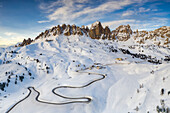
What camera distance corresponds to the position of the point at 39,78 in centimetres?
10875

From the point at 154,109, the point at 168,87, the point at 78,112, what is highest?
the point at 168,87

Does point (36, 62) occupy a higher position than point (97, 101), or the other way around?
point (36, 62)

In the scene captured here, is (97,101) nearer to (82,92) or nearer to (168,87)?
(82,92)

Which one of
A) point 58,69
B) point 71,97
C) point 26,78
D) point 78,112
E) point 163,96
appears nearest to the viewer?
point 163,96

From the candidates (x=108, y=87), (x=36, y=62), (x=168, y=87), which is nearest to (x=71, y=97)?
(x=108, y=87)

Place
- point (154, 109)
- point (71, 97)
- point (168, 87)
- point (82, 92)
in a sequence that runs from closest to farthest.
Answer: point (154, 109) → point (168, 87) → point (71, 97) → point (82, 92)

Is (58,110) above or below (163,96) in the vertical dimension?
below

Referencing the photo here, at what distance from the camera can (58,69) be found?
4828 inches

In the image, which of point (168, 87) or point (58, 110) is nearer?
point (168, 87)

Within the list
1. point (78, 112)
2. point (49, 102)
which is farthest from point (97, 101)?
point (49, 102)

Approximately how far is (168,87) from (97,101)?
2764 centimetres

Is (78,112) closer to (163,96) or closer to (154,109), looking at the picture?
(154,109)

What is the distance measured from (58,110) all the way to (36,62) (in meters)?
110

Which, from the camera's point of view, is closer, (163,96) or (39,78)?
(163,96)
